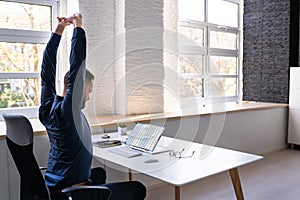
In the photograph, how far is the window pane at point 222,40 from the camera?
5688mm

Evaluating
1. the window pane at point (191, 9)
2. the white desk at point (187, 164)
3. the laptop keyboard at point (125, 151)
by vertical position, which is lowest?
the white desk at point (187, 164)

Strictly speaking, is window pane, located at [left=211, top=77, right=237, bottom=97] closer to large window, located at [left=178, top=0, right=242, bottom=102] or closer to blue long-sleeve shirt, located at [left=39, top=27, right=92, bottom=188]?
large window, located at [left=178, top=0, right=242, bottom=102]

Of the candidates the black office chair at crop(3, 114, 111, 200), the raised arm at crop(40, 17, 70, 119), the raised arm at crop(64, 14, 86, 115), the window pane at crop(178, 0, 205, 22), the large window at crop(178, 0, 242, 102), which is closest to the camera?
the black office chair at crop(3, 114, 111, 200)

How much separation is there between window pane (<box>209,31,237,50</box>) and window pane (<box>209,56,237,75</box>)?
0.21m

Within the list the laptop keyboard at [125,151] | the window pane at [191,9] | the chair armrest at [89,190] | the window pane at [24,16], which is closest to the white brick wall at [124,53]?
the window pane at [24,16]

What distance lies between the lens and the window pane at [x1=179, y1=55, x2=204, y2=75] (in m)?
5.18

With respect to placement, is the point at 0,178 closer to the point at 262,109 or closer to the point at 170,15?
the point at 170,15

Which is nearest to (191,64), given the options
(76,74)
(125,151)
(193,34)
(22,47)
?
(193,34)

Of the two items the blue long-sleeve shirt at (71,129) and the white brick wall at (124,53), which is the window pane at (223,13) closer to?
the white brick wall at (124,53)

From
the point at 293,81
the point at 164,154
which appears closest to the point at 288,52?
the point at 293,81

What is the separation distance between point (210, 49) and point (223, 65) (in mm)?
512

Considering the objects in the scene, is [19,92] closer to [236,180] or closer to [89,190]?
[89,190]

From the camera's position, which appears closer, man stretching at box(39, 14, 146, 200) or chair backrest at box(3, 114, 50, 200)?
chair backrest at box(3, 114, 50, 200)

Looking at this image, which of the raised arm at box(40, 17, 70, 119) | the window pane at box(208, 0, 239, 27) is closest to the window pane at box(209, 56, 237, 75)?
the window pane at box(208, 0, 239, 27)
